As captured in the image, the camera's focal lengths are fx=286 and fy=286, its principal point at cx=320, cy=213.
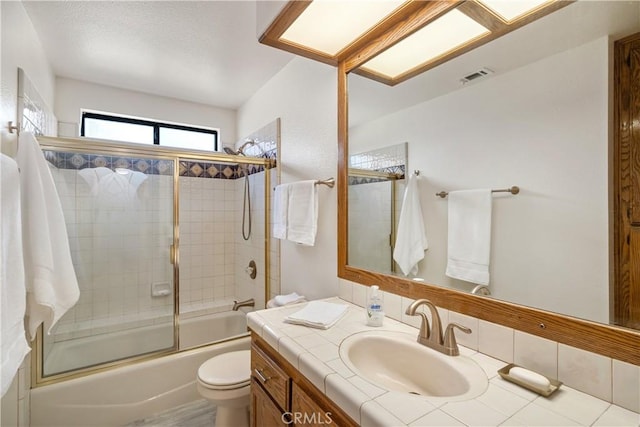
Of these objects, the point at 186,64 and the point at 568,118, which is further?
the point at 186,64

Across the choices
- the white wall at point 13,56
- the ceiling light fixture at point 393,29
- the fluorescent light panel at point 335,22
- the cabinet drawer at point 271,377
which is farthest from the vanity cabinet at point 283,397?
the white wall at point 13,56

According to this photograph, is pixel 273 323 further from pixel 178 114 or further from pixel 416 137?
pixel 178 114

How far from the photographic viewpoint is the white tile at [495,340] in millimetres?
887

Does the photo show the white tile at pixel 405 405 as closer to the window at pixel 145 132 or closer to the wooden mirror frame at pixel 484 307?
the wooden mirror frame at pixel 484 307

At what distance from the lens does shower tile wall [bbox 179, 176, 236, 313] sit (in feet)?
9.53

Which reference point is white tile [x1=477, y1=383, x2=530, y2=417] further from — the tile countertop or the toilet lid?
the toilet lid

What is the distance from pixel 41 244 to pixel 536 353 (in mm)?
2022

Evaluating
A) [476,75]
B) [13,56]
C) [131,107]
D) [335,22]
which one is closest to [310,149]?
[335,22]

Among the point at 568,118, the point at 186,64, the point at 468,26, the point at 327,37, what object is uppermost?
the point at 186,64

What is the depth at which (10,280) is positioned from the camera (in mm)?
1030

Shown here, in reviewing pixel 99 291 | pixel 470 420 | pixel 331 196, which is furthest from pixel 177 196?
pixel 470 420

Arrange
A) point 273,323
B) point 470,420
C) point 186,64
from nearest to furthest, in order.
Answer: point 470,420 < point 273,323 < point 186,64

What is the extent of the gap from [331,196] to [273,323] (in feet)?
2.73

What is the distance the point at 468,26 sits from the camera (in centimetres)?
107
